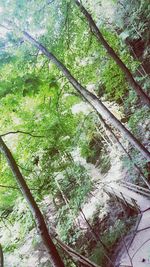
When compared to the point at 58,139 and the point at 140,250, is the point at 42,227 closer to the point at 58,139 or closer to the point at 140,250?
the point at 140,250

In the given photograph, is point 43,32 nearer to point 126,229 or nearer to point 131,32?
point 126,229

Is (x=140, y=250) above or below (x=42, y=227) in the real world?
below

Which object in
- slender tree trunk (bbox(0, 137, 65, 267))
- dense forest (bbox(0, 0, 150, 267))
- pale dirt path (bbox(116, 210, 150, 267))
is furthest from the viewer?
pale dirt path (bbox(116, 210, 150, 267))

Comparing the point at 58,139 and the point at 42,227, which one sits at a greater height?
the point at 58,139

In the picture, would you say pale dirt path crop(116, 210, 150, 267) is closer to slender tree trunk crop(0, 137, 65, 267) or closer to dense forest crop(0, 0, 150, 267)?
dense forest crop(0, 0, 150, 267)

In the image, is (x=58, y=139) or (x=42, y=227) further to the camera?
(x=58, y=139)

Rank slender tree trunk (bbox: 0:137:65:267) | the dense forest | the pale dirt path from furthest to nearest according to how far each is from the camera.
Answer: the pale dirt path, the dense forest, slender tree trunk (bbox: 0:137:65:267)

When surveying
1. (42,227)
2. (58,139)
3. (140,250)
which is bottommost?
(140,250)

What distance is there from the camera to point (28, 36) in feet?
27.7

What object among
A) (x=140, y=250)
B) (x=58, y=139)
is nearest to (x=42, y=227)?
(x=140, y=250)

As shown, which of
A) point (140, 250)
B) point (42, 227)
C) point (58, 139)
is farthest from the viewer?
point (58, 139)

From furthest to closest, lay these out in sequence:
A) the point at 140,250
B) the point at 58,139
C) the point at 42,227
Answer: the point at 58,139 → the point at 140,250 → the point at 42,227

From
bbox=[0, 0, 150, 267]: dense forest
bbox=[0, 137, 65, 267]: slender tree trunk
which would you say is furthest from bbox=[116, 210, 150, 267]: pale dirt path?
bbox=[0, 137, 65, 267]: slender tree trunk

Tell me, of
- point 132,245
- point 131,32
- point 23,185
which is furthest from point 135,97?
point 23,185
